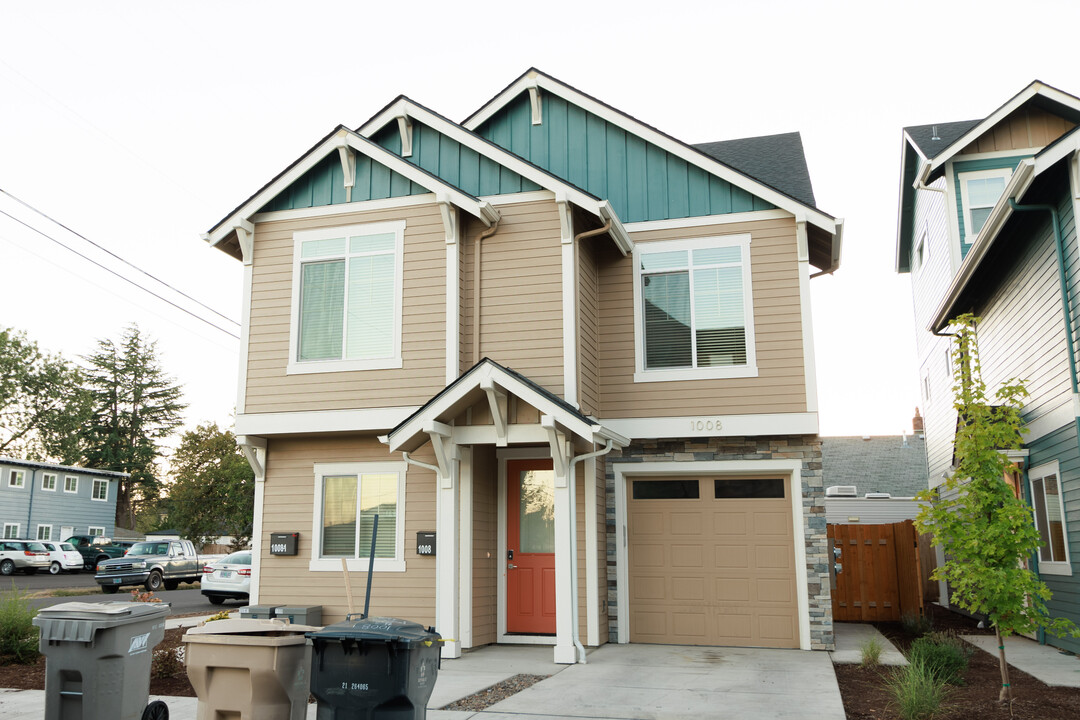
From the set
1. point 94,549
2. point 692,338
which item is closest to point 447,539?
point 692,338

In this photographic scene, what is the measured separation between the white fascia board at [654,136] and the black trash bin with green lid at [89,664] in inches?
335

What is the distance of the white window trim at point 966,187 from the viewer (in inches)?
543

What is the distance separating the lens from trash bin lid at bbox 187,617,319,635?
566 cm

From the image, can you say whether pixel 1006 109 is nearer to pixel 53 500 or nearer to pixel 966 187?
pixel 966 187

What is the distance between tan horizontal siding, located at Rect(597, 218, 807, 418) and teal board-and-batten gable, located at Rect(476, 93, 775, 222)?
0.35 metres

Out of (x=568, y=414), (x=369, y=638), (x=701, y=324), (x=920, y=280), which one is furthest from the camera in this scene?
(x=920, y=280)

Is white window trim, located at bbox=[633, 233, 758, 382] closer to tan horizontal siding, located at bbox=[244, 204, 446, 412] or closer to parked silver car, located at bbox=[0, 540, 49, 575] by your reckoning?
tan horizontal siding, located at bbox=[244, 204, 446, 412]

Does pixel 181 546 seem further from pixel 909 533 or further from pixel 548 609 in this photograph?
pixel 909 533

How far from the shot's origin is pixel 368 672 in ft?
16.8

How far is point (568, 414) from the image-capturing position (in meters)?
9.28

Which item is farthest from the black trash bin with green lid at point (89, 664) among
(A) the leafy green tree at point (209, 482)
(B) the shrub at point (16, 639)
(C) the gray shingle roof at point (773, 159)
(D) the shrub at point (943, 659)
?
(A) the leafy green tree at point (209, 482)

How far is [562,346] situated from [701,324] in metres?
1.96

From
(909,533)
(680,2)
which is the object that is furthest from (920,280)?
(680,2)

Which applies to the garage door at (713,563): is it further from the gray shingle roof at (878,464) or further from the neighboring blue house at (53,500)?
the neighboring blue house at (53,500)
